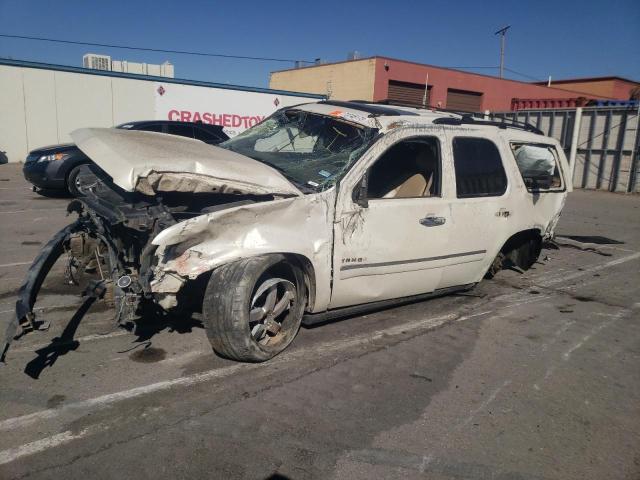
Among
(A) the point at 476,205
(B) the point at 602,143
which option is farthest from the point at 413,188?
(B) the point at 602,143

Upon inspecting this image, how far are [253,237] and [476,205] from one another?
2.34m

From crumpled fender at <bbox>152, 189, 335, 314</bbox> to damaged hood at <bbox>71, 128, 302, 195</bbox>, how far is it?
0.17 meters

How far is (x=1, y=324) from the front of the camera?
3.99 metres

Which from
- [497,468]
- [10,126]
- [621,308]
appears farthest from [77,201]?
[10,126]

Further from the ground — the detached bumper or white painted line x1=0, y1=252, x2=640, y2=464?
the detached bumper

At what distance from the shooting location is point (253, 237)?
10.8 feet

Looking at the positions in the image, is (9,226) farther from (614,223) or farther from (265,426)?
(614,223)

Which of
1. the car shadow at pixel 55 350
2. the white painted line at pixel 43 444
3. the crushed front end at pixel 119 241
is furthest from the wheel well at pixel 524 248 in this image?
the white painted line at pixel 43 444

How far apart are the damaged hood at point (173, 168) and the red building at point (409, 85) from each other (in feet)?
72.1

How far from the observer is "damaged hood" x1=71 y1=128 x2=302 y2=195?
10.5ft

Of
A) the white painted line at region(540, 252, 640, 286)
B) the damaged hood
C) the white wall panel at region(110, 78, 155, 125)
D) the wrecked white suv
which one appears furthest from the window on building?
the white wall panel at region(110, 78, 155, 125)

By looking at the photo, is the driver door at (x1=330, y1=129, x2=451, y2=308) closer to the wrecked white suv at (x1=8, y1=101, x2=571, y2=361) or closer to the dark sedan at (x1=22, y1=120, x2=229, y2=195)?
the wrecked white suv at (x1=8, y1=101, x2=571, y2=361)

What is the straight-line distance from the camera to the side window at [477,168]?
451cm

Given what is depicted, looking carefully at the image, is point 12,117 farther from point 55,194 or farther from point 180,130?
point 180,130
